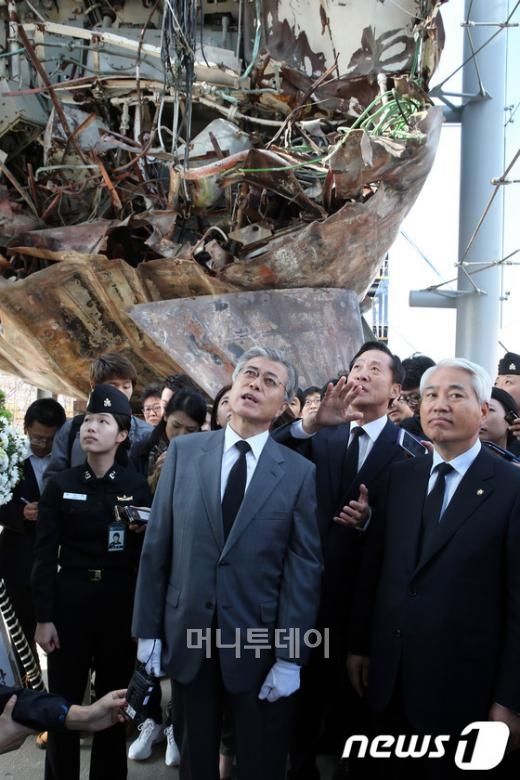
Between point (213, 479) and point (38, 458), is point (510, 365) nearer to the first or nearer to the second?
point (213, 479)

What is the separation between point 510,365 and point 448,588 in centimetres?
209

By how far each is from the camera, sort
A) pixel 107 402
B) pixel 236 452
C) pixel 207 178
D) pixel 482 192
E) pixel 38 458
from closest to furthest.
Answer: pixel 236 452 → pixel 107 402 → pixel 38 458 → pixel 207 178 → pixel 482 192

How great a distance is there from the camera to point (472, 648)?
2.31 meters

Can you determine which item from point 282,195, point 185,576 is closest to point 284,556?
point 185,576

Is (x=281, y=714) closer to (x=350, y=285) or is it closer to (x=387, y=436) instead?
(x=387, y=436)

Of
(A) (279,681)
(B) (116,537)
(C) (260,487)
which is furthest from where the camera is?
(B) (116,537)

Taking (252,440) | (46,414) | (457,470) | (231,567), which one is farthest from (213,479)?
(46,414)

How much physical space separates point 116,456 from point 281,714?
54.3 inches

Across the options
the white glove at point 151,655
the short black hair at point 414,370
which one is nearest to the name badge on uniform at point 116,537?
the white glove at point 151,655

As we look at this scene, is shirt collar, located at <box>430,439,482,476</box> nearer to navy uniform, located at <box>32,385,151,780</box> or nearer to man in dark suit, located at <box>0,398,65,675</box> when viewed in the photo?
navy uniform, located at <box>32,385,151,780</box>

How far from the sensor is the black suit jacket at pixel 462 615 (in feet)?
7.57

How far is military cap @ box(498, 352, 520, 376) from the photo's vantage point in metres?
4.08

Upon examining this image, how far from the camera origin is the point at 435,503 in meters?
2.50

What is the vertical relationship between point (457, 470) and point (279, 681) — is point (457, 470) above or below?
above
